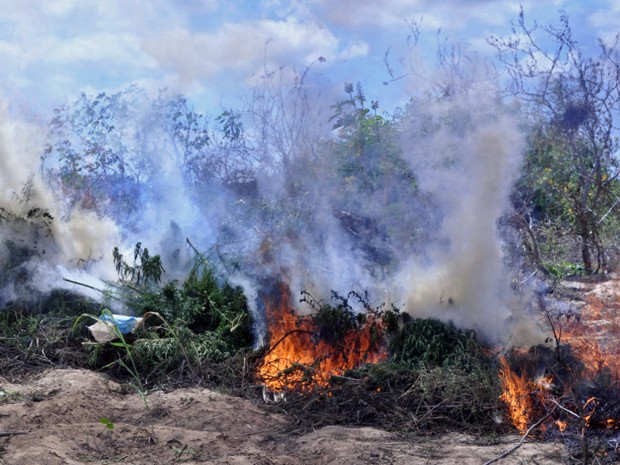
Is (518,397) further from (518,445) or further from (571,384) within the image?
(518,445)

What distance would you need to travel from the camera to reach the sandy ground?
212 inches

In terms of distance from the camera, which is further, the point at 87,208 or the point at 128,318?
the point at 87,208

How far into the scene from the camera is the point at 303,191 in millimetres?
10719

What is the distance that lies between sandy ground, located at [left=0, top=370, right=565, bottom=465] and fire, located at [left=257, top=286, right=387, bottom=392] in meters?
0.58

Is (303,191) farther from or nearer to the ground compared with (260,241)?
farther from the ground

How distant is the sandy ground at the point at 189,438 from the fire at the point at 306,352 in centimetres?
58

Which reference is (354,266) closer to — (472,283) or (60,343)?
(472,283)

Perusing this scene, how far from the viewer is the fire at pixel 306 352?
7.29 meters

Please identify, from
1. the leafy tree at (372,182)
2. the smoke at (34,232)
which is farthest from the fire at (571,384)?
the smoke at (34,232)

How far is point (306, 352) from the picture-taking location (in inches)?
312

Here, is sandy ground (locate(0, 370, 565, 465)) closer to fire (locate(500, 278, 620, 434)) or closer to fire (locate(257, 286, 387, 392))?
fire (locate(500, 278, 620, 434))

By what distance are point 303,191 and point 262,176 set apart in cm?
99

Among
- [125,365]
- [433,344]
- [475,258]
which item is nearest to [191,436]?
[125,365]

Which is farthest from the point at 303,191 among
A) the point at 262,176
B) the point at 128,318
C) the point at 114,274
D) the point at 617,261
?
the point at 617,261
